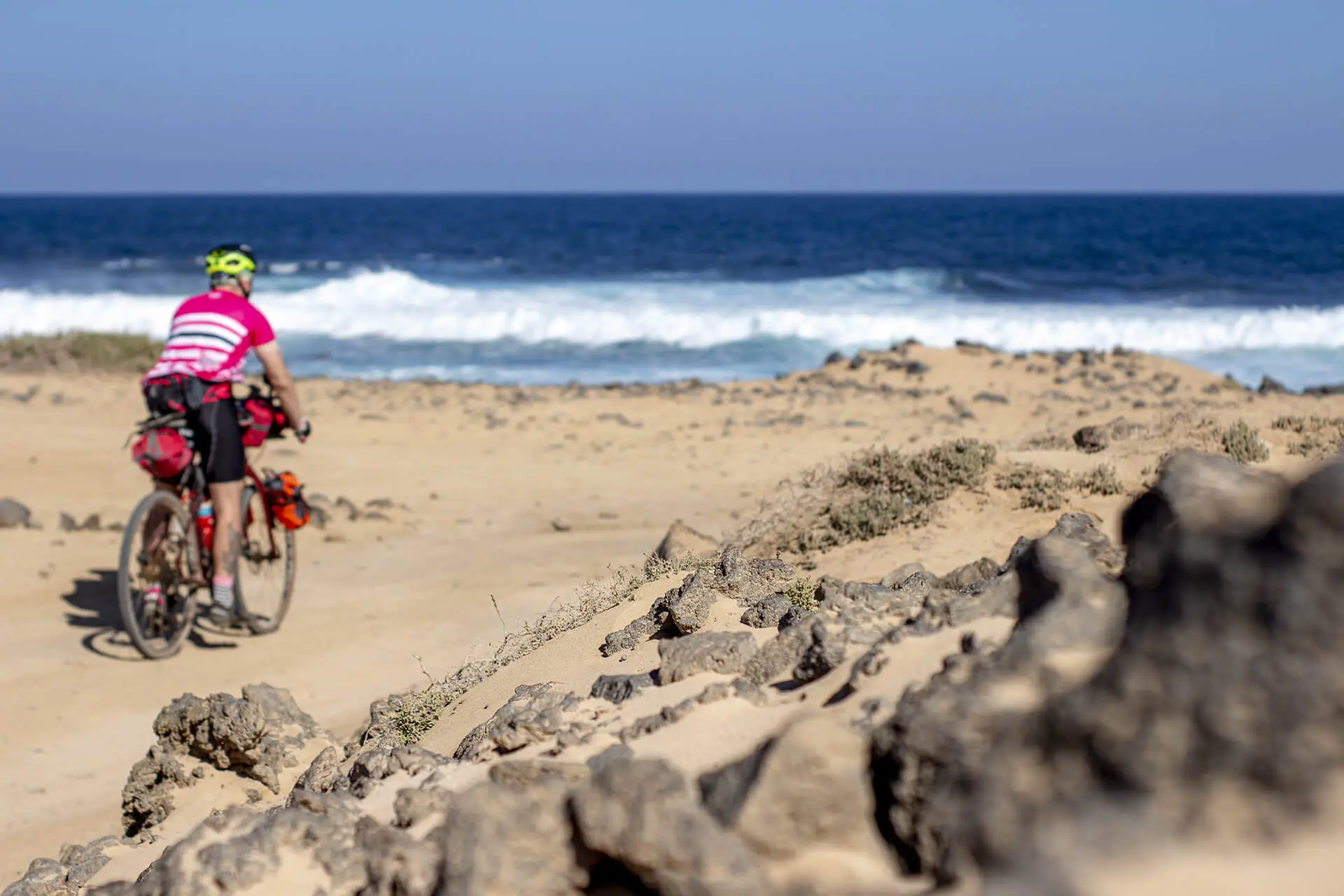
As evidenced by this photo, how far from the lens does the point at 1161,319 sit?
29219 mm

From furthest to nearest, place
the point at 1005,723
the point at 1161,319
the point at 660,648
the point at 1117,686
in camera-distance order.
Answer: the point at 1161,319 < the point at 660,648 < the point at 1005,723 < the point at 1117,686

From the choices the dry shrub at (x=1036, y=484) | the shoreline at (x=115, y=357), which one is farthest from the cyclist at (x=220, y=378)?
the shoreline at (x=115, y=357)

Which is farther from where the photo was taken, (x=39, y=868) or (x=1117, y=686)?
(x=39, y=868)

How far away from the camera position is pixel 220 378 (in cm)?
570

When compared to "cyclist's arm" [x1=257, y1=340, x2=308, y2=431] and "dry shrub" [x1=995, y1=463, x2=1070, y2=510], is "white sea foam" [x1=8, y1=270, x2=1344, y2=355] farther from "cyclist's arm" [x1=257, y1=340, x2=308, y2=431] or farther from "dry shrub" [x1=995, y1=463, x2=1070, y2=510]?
"cyclist's arm" [x1=257, y1=340, x2=308, y2=431]

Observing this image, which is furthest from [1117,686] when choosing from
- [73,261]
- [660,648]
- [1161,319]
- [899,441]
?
[73,261]

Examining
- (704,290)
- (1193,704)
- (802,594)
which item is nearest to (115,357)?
(802,594)

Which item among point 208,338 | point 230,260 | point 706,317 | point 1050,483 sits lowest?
point 706,317

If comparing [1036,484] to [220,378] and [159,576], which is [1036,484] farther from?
[159,576]

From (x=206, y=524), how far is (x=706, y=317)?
23.3m

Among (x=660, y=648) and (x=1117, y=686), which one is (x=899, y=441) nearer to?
(x=660, y=648)

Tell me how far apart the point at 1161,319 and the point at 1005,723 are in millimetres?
29940

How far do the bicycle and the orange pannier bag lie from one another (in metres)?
0.03

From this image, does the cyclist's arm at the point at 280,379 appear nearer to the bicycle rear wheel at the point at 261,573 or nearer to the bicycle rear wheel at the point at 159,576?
the bicycle rear wheel at the point at 261,573
